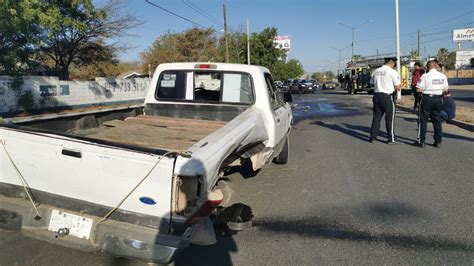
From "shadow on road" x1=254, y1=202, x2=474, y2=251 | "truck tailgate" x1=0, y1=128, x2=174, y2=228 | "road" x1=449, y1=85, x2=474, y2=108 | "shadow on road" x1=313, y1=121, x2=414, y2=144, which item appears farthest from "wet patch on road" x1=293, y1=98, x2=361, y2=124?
"truck tailgate" x1=0, y1=128, x2=174, y2=228

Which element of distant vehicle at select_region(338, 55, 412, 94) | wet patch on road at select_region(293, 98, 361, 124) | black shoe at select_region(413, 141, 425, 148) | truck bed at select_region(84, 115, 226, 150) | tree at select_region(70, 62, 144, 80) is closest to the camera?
truck bed at select_region(84, 115, 226, 150)

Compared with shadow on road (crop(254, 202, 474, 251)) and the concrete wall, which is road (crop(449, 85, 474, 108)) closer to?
shadow on road (crop(254, 202, 474, 251))

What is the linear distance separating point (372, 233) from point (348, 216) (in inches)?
21.0

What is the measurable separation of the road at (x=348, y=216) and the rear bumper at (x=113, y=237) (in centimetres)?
56

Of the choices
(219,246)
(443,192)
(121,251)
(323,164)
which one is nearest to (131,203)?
(121,251)

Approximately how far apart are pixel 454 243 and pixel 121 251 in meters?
3.05

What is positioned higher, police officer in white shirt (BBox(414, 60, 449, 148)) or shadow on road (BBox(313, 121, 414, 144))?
police officer in white shirt (BBox(414, 60, 449, 148))

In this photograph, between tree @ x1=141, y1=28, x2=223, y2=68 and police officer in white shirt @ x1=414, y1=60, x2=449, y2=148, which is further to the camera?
tree @ x1=141, y1=28, x2=223, y2=68

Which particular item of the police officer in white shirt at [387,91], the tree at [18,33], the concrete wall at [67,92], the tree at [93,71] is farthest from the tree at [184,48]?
the police officer in white shirt at [387,91]

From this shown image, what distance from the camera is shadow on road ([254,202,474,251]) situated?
416 cm

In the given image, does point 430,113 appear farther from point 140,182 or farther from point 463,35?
point 463,35

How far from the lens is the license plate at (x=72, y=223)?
10.8ft

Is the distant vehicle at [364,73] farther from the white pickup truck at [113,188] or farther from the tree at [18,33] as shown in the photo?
the white pickup truck at [113,188]

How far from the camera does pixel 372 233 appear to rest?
4469 mm
